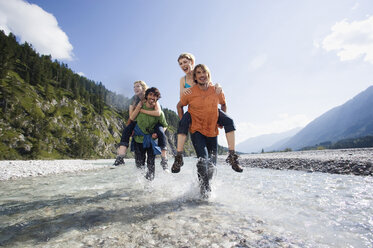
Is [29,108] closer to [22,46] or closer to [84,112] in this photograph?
[84,112]

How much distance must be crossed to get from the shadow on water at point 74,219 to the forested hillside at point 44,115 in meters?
56.5

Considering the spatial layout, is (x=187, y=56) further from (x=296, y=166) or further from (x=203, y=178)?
(x=296, y=166)

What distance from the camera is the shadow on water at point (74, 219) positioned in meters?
2.66

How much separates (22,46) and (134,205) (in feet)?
470

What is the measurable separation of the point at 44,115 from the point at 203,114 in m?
91.5

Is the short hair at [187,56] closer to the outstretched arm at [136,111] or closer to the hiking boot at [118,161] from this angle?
the outstretched arm at [136,111]

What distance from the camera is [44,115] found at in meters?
75.2

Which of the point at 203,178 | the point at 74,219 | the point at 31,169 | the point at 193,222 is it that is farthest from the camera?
the point at 31,169

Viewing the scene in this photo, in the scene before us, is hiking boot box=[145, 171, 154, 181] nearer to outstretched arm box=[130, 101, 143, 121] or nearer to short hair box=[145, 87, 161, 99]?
outstretched arm box=[130, 101, 143, 121]

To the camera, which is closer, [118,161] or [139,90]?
[118,161]

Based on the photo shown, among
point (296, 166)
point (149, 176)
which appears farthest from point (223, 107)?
point (296, 166)

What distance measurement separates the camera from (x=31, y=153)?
5638cm

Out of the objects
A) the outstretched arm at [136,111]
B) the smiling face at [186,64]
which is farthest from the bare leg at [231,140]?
the outstretched arm at [136,111]

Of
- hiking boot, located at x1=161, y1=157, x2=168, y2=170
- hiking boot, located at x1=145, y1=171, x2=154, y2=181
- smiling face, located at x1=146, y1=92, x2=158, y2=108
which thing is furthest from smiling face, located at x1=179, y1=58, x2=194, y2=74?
hiking boot, located at x1=145, y1=171, x2=154, y2=181
